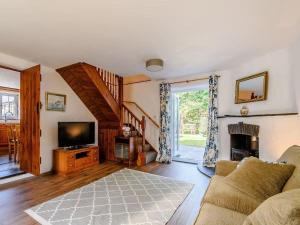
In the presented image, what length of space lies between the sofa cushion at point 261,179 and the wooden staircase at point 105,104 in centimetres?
309

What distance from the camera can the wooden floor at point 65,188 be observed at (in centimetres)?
209

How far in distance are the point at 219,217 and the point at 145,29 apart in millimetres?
2194

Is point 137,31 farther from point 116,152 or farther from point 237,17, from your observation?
point 116,152

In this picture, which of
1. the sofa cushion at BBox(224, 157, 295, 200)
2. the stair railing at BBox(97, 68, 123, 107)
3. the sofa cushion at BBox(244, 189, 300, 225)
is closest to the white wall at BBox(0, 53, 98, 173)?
the stair railing at BBox(97, 68, 123, 107)

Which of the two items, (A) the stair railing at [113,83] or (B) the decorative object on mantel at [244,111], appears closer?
(B) the decorative object on mantel at [244,111]

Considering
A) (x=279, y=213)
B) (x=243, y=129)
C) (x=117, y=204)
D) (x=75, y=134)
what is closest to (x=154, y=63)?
(x=243, y=129)

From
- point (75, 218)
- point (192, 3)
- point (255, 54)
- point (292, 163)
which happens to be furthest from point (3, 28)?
point (255, 54)

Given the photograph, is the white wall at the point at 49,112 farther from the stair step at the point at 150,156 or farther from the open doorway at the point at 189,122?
the open doorway at the point at 189,122

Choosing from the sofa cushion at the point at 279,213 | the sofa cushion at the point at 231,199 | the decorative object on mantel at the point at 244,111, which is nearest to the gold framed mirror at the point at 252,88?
the decorative object on mantel at the point at 244,111

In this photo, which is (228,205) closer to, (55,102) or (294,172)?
(294,172)

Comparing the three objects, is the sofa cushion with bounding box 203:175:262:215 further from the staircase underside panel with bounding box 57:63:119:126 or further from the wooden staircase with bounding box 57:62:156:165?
the staircase underside panel with bounding box 57:63:119:126

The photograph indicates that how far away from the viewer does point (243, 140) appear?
377 centimetres

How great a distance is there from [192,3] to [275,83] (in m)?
2.33

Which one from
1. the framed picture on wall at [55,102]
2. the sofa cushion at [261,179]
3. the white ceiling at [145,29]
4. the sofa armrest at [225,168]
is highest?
the white ceiling at [145,29]
